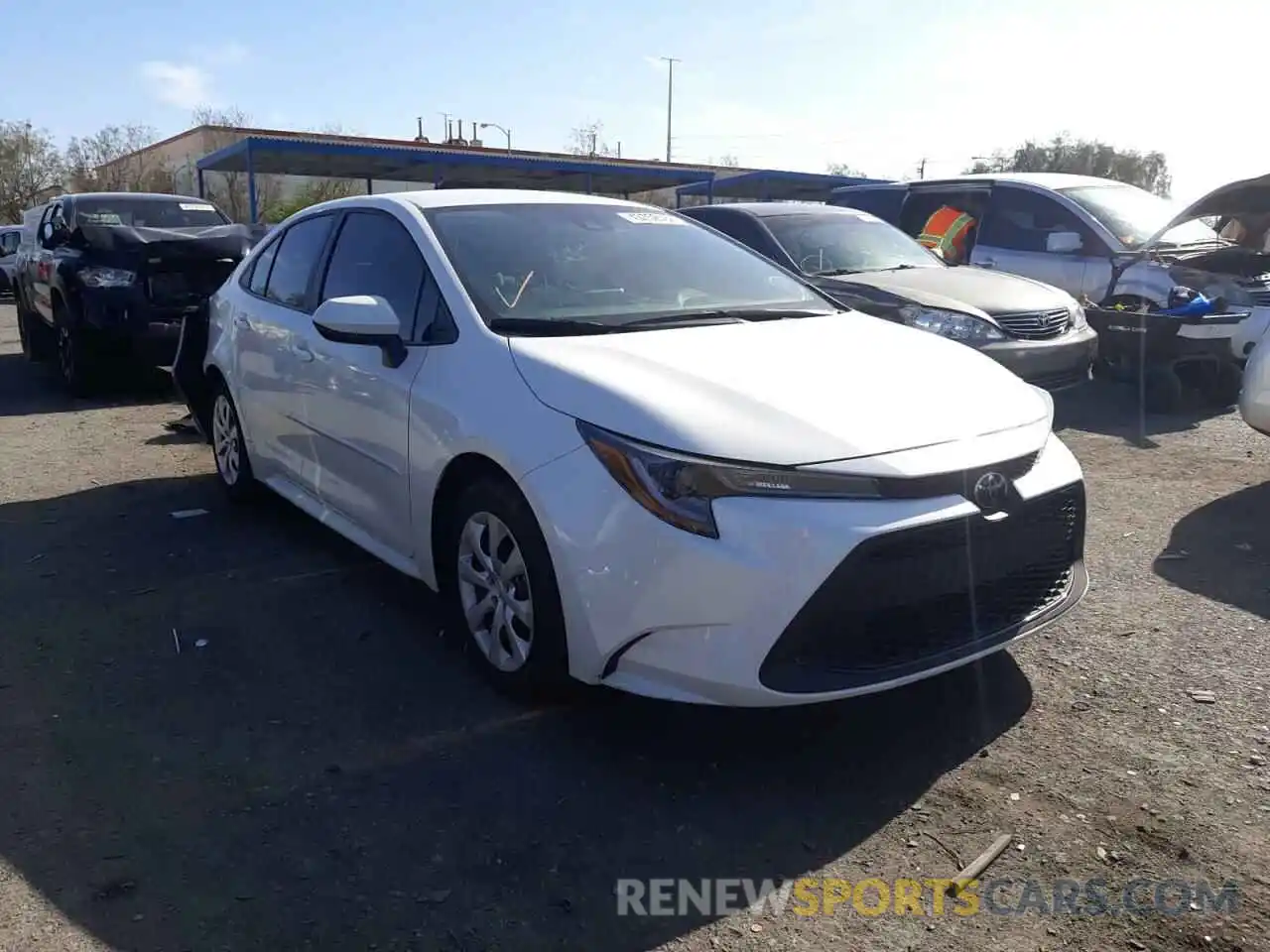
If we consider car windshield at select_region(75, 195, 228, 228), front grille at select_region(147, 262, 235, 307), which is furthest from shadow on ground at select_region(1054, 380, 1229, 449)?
car windshield at select_region(75, 195, 228, 228)

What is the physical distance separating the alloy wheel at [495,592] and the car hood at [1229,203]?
23.3ft

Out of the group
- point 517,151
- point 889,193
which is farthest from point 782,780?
point 517,151

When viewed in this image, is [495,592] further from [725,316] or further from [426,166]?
[426,166]

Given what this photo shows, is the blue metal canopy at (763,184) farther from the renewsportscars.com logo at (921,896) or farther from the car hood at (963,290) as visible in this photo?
the renewsportscars.com logo at (921,896)

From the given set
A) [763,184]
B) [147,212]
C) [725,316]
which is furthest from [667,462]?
[763,184]

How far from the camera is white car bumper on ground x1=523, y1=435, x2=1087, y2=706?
109 inches

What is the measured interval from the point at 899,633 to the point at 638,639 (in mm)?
710

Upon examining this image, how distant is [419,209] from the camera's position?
13.9 ft

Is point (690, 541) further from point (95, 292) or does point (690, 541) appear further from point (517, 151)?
point (517, 151)

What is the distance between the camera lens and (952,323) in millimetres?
7176

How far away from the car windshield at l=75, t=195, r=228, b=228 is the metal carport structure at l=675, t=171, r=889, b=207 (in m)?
20.4

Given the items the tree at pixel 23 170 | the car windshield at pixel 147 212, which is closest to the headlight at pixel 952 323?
the car windshield at pixel 147 212

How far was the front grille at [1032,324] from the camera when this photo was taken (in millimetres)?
7434

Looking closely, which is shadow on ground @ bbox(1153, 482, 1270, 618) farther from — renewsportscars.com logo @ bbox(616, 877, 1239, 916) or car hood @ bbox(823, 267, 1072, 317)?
car hood @ bbox(823, 267, 1072, 317)
